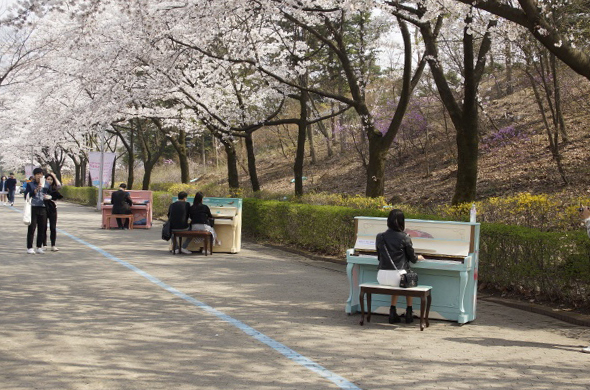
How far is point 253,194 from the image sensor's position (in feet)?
86.5

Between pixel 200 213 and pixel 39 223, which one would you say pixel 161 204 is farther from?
pixel 39 223

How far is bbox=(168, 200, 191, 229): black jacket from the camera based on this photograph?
1736cm

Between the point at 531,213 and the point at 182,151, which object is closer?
the point at 531,213

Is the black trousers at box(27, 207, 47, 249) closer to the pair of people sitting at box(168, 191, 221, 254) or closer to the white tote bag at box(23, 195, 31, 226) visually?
the white tote bag at box(23, 195, 31, 226)

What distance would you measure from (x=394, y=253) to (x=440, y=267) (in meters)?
0.68

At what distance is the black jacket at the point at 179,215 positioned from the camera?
1736cm

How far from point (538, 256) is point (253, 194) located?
16.7m

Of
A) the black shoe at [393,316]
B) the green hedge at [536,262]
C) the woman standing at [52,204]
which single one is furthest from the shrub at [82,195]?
the black shoe at [393,316]

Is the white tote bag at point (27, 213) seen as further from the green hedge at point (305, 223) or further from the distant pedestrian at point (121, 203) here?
the distant pedestrian at point (121, 203)

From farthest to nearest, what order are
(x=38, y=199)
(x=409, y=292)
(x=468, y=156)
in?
(x=38, y=199)
(x=468, y=156)
(x=409, y=292)

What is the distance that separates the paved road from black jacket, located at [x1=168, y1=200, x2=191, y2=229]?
408cm

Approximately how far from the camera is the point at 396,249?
8.99 m

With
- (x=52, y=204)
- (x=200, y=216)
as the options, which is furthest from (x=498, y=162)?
(x=52, y=204)

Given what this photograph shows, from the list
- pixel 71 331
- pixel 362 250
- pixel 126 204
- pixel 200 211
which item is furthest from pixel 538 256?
pixel 126 204
